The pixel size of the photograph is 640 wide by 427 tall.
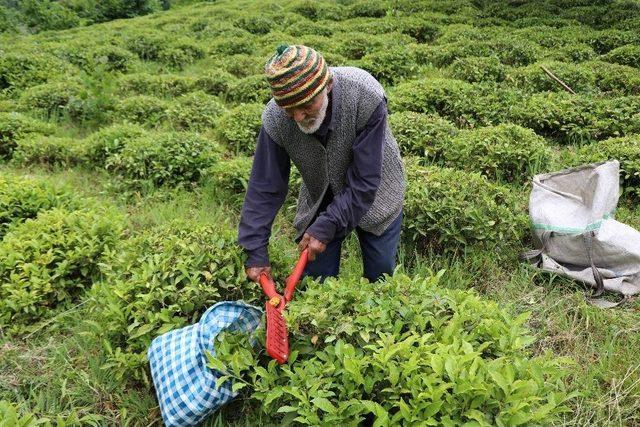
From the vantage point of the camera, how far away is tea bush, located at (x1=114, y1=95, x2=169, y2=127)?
6375 millimetres

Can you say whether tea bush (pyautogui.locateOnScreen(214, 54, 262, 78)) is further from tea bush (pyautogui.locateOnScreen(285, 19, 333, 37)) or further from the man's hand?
the man's hand

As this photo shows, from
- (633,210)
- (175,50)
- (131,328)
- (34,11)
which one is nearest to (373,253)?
(131,328)

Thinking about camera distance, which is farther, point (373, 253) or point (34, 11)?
point (34, 11)

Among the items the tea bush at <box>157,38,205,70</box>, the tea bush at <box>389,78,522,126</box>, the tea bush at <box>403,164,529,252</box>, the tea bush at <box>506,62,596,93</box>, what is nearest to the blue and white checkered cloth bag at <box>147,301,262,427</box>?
the tea bush at <box>403,164,529,252</box>

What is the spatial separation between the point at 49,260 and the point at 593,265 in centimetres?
343

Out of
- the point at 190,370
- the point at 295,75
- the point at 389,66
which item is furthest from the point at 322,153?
the point at 389,66

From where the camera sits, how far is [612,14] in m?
10.9

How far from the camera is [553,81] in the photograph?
6.64m

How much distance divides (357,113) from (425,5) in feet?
40.1

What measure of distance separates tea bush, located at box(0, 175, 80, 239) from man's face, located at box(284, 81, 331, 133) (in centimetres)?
250

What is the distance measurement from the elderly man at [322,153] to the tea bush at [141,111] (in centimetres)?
423

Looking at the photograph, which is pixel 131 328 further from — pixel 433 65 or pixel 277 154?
pixel 433 65

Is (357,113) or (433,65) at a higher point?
(357,113)

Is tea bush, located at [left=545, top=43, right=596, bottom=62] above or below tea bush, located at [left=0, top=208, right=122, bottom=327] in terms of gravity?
above
